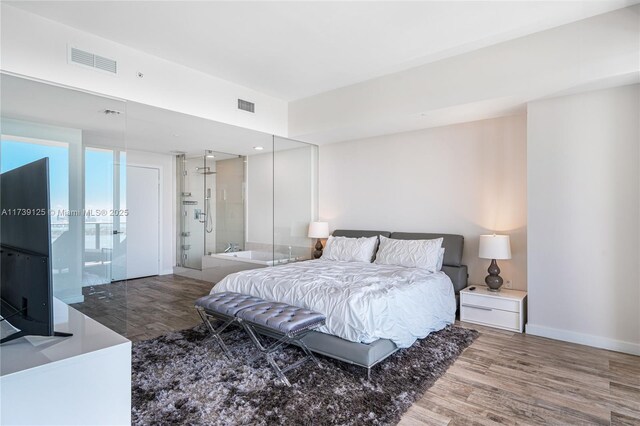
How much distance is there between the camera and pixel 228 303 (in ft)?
10.5

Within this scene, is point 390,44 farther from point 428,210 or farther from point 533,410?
point 533,410

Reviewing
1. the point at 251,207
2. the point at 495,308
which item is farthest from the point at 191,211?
the point at 495,308

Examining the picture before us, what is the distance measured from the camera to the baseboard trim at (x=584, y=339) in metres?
3.15

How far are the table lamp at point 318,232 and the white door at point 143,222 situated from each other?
129 inches

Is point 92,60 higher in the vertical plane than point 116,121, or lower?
higher

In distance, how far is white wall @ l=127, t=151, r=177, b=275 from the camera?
6.98 meters

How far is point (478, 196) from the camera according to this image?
4.44 m

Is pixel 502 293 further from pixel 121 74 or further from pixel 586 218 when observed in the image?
pixel 121 74

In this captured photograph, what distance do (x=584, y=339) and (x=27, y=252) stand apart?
4.33m

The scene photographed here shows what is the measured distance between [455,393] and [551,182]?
2.36 m

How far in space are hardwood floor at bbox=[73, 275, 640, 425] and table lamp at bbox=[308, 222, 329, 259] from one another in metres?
2.27

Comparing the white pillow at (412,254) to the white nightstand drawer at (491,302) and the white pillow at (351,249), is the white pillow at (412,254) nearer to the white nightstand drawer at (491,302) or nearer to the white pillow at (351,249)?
the white pillow at (351,249)

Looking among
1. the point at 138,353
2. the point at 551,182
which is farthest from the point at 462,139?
the point at 138,353

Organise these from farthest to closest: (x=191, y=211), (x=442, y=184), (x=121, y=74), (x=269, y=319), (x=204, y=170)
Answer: (x=191, y=211)
(x=204, y=170)
(x=442, y=184)
(x=121, y=74)
(x=269, y=319)
